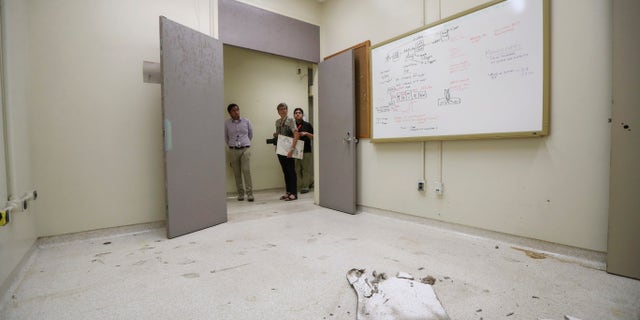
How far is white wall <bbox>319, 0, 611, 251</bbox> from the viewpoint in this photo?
1753 mm

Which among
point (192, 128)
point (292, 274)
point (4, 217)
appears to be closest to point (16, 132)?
point (4, 217)

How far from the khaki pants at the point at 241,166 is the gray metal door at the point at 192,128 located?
1.34 m

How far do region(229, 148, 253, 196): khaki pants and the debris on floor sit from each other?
292cm

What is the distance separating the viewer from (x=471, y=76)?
7.45 feet

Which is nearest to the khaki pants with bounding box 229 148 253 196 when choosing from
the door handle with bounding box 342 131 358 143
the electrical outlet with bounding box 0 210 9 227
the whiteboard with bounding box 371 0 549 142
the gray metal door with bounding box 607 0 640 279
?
the door handle with bounding box 342 131 358 143

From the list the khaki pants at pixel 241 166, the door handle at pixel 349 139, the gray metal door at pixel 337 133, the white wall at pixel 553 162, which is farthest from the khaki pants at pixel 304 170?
the white wall at pixel 553 162

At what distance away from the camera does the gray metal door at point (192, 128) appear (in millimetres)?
2400

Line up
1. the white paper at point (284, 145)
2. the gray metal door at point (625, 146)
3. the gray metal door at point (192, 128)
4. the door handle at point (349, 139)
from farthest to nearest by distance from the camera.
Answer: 1. the white paper at point (284, 145)
2. the door handle at point (349, 139)
3. the gray metal door at point (192, 128)
4. the gray metal door at point (625, 146)

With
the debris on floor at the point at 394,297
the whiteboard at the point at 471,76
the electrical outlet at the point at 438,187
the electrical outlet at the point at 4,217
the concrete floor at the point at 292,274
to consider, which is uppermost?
the whiteboard at the point at 471,76

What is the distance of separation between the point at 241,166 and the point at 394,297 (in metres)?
3.41

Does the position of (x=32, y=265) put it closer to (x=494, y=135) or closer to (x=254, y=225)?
(x=254, y=225)

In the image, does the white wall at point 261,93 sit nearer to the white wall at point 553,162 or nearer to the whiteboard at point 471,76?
the whiteboard at point 471,76

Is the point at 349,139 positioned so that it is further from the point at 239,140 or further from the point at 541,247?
the point at 541,247

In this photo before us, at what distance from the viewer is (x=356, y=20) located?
3.28 meters
